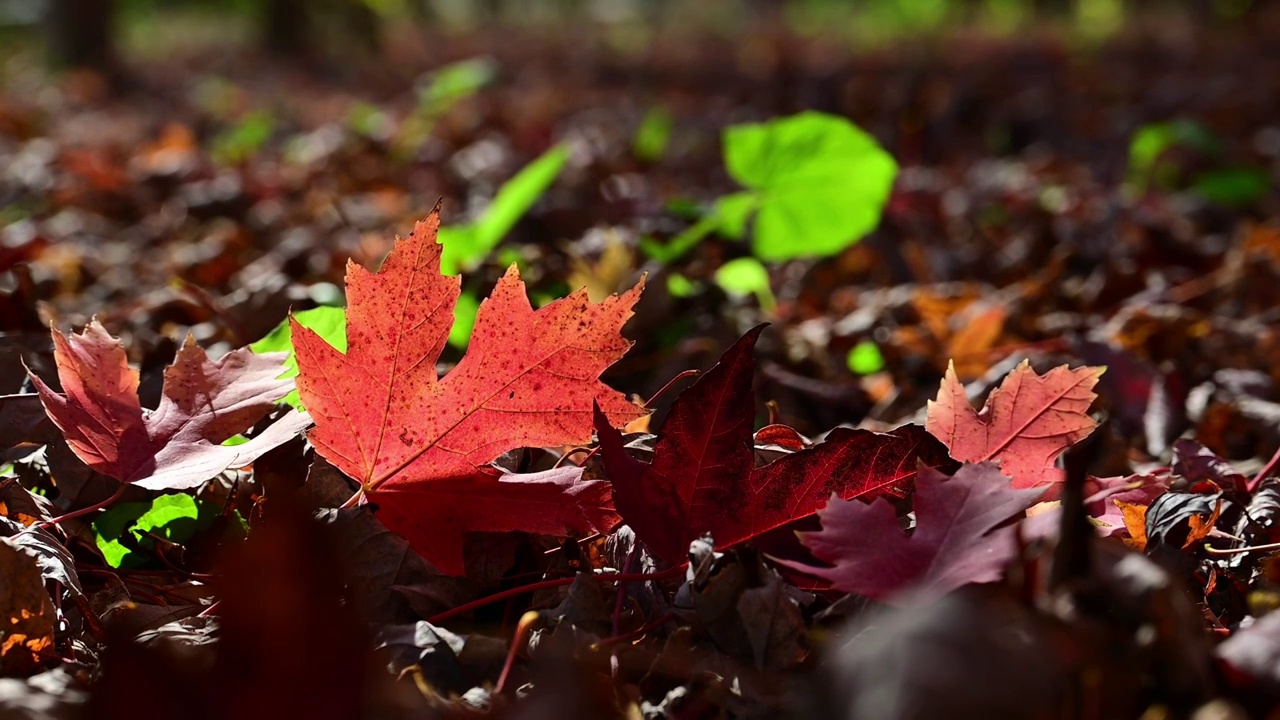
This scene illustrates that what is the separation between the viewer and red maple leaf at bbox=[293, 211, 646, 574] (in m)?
0.74

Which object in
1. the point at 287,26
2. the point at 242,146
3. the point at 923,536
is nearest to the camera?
the point at 923,536

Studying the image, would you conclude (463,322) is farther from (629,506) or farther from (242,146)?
(242,146)

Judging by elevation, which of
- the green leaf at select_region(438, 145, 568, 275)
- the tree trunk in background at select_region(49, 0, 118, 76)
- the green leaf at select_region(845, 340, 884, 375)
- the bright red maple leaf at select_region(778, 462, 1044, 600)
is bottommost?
the tree trunk in background at select_region(49, 0, 118, 76)

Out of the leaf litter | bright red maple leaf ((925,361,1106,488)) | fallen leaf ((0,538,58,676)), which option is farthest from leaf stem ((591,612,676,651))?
fallen leaf ((0,538,58,676))

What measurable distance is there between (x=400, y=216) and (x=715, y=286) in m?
1.22

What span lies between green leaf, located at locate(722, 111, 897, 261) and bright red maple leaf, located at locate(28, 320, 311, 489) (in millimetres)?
961

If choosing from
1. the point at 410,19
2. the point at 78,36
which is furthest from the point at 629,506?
the point at 410,19

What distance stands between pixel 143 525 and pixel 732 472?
18.1 inches

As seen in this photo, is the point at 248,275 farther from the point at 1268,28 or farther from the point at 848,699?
the point at 1268,28

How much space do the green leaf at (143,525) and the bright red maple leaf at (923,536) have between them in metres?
0.49

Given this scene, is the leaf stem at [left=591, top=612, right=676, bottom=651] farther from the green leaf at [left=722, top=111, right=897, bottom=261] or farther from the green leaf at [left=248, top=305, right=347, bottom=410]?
the green leaf at [left=722, top=111, right=897, bottom=261]

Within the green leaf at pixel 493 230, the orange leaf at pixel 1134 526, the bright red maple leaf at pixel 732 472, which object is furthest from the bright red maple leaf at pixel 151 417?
the green leaf at pixel 493 230

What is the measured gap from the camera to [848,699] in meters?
0.45

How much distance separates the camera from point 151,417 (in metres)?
0.83
